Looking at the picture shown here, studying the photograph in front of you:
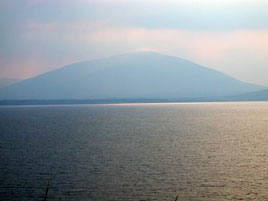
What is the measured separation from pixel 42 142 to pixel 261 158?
40424mm

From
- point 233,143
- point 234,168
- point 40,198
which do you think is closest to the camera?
point 40,198

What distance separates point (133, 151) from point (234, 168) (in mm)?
18466

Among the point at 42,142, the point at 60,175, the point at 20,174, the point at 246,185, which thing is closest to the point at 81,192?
the point at 60,175

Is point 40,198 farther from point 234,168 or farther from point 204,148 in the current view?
point 204,148

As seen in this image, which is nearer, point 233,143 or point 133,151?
point 133,151

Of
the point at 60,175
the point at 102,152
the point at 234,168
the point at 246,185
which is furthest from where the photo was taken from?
the point at 102,152

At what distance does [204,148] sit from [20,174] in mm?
30916

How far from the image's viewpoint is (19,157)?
5394 cm

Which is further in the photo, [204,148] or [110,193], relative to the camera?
[204,148]

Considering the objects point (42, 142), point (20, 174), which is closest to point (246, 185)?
point (20, 174)

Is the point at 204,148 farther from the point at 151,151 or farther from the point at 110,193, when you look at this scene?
the point at 110,193

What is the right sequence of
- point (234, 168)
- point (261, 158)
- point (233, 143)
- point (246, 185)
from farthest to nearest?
point (233, 143) < point (261, 158) < point (234, 168) < point (246, 185)

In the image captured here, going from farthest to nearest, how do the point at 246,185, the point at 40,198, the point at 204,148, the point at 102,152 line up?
the point at 204,148, the point at 102,152, the point at 246,185, the point at 40,198

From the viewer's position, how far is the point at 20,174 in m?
42.6
